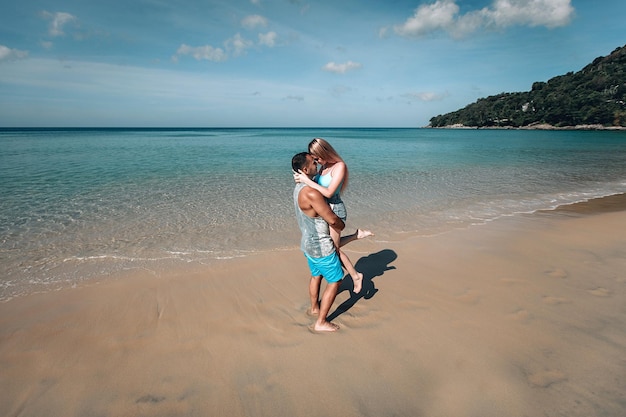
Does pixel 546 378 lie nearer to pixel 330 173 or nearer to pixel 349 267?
pixel 349 267

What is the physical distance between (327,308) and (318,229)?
0.93 metres

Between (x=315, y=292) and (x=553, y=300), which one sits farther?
(x=553, y=300)

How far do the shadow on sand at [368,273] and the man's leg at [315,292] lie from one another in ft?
0.70

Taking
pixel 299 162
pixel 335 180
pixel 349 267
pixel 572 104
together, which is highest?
pixel 572 104

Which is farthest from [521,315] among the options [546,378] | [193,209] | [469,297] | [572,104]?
[572,104]

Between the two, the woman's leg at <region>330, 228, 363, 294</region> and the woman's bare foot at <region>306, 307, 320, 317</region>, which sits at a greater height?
the woman's leg at <region>330, 228, 363, 294</region>

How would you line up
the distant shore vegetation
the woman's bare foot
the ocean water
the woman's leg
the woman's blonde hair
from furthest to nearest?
1. the distant shore vegetation
2. the ocean water
3. the woman's bare foot
4. the woman's leg
5. the woman's blonde hair

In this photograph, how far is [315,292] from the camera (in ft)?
12.6

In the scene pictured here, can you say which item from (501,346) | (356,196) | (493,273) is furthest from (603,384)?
(356,196)

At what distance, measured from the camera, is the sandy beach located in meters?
2.63

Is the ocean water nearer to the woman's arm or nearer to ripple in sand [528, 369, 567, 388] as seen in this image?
the woman's arm

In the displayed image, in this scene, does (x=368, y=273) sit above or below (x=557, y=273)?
below

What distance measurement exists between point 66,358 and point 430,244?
5994mm

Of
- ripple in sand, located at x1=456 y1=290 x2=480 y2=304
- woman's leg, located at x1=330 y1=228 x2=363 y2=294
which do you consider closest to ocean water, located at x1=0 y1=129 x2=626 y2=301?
woman's leg, located at x1=330 y1=228 x2=363 y2=294
